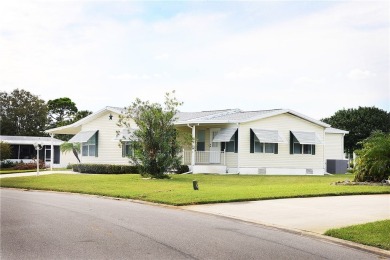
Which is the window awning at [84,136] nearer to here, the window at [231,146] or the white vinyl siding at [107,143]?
the white vinyl siding at [107,143]

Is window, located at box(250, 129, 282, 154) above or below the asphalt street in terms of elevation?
above

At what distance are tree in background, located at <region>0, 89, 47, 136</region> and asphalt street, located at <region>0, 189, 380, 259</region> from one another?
60018mm

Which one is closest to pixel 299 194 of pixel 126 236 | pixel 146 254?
pixel 126 236

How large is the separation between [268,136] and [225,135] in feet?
8.96

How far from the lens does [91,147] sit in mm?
38594

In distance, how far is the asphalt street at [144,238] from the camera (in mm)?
8359

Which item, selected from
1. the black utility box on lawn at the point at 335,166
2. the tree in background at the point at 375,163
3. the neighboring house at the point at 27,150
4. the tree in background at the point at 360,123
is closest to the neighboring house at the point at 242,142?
the black utility box on lawn at the point at 335,166

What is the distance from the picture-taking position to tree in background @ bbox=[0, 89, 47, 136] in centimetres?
7056

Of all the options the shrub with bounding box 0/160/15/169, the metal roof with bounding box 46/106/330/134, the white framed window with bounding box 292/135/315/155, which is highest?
the metal roof with bounding box 46/106/330/134

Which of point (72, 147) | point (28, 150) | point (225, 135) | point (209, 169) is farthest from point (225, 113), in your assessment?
point (28, 150)

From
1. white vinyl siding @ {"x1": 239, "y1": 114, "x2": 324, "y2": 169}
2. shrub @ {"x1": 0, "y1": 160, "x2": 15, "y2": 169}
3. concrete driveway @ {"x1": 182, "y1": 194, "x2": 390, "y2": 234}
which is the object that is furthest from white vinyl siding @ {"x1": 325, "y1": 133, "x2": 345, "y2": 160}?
shrub @ {"x1": 0, "y1": 160, "x2": 15, "y2": 169}

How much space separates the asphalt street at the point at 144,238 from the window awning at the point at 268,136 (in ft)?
62.5

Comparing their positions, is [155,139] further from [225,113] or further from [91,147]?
[91,147]

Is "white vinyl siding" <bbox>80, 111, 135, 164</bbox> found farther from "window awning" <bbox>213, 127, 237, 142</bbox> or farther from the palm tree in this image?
"window awning" <bbox>213, 127, 237, 142</bbox>
